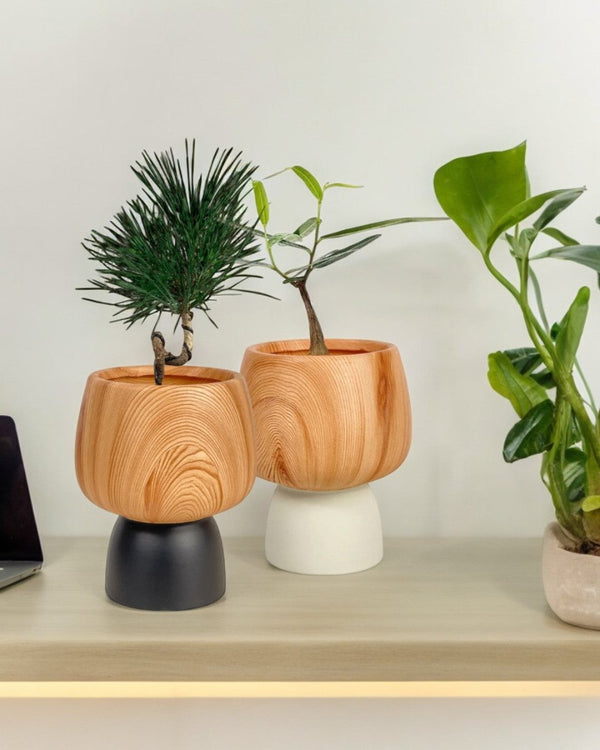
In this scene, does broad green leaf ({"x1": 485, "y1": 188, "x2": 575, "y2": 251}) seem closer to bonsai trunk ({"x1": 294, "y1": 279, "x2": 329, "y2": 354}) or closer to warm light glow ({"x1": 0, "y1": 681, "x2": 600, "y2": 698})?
bonsai trunk ({"x1": 294, "y1": 279, "x2": 329, "y2": 354})

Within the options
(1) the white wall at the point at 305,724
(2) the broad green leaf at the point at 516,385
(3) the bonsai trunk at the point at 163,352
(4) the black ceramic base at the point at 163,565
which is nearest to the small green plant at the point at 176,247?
(3) the bonsai trunk at the point at 163,352

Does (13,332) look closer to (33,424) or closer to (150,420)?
(33,424)

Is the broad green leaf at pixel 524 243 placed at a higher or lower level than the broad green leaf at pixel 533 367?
higher

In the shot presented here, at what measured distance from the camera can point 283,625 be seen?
589 mm

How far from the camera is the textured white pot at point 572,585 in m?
0.57

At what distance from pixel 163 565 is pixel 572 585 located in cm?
28

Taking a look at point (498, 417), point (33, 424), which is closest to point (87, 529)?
point (33, 424)

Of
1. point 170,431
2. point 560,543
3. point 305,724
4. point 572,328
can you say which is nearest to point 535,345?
point 572,328

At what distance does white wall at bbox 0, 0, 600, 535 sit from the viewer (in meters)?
0.77

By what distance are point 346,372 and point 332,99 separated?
28 cm

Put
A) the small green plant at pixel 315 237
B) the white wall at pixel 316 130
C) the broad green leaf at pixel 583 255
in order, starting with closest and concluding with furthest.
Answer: the broad green leaf at pixel 583 255
the small green plant at pixel 315 237
the white wall at pixel 316 130

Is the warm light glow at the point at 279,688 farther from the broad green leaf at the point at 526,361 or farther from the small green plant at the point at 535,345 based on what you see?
the broad green leaf at the point at 526,361

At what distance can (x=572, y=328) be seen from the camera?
0.57 m

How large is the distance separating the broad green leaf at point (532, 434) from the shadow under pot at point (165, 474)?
183 mm
